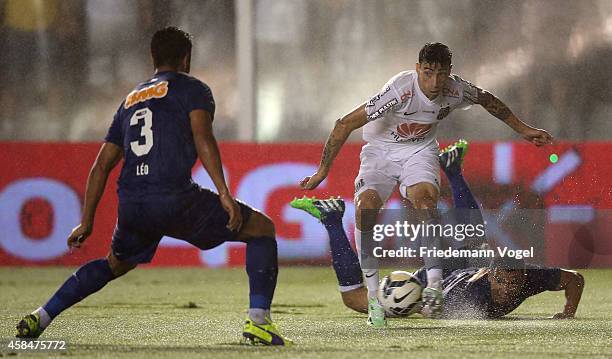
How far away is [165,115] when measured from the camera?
6312mm

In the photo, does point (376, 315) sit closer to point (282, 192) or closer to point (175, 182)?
point (175, 182)

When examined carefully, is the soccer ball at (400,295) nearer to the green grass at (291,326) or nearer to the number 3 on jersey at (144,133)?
the green grass at (291,326)

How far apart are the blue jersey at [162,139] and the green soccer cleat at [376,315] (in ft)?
5.96

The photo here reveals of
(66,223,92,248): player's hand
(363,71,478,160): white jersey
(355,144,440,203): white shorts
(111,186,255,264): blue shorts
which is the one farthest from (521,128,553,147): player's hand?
(66,223,92,248): player's hand

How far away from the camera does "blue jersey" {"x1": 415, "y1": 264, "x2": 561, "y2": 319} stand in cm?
798

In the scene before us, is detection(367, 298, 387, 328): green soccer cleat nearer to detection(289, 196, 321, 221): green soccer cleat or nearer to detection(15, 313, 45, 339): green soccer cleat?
detection(289, 196, 321, 221): green soccer cleat

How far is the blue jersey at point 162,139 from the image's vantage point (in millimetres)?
6289

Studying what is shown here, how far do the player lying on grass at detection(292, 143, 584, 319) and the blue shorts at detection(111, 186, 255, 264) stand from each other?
1.85 m

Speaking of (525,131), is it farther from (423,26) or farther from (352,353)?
(423,26)

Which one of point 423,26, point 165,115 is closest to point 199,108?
point 165,115

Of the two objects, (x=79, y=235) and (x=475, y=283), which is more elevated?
(x=79, y=235)

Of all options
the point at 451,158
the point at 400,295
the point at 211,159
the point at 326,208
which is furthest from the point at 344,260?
the point at 211,159

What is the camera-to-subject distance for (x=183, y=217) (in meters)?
6.30

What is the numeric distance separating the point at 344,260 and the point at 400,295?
0.51 m
